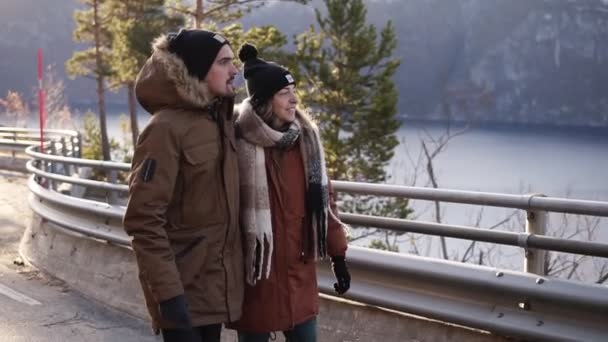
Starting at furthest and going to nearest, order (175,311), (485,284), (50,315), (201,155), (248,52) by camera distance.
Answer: (50,315) → (485,284) → (248,52) → (201,155) → (175,311)

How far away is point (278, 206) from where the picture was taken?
10.6 feet

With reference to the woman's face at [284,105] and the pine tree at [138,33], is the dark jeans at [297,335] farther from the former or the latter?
the pine tree at [138,33]

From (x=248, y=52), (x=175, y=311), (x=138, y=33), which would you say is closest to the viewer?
(x=175, y=311)

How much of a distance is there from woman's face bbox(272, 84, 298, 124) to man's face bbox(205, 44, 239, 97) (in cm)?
27

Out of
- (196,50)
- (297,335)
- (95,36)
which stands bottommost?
(297,335)

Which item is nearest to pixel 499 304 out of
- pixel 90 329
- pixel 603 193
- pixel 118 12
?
pixel 90 329

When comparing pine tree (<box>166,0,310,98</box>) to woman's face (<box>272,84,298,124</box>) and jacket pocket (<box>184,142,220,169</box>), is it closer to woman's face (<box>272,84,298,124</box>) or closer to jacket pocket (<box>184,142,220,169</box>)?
woman's face (<box>272,84,298,124</box>)

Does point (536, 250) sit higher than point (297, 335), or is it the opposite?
point (536, 250)

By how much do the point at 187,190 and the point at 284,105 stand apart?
23.0 inches

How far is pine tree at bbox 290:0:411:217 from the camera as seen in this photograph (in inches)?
1475

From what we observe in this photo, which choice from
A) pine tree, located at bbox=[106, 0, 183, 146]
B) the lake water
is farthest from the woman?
pine tree, located at bbox=[106, 0, 183, 146]

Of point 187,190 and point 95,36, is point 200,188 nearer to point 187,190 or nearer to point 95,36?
point 187,190

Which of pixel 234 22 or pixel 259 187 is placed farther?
pixel 234 22

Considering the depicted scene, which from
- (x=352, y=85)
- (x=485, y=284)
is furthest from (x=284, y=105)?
(x=352, y=85)
